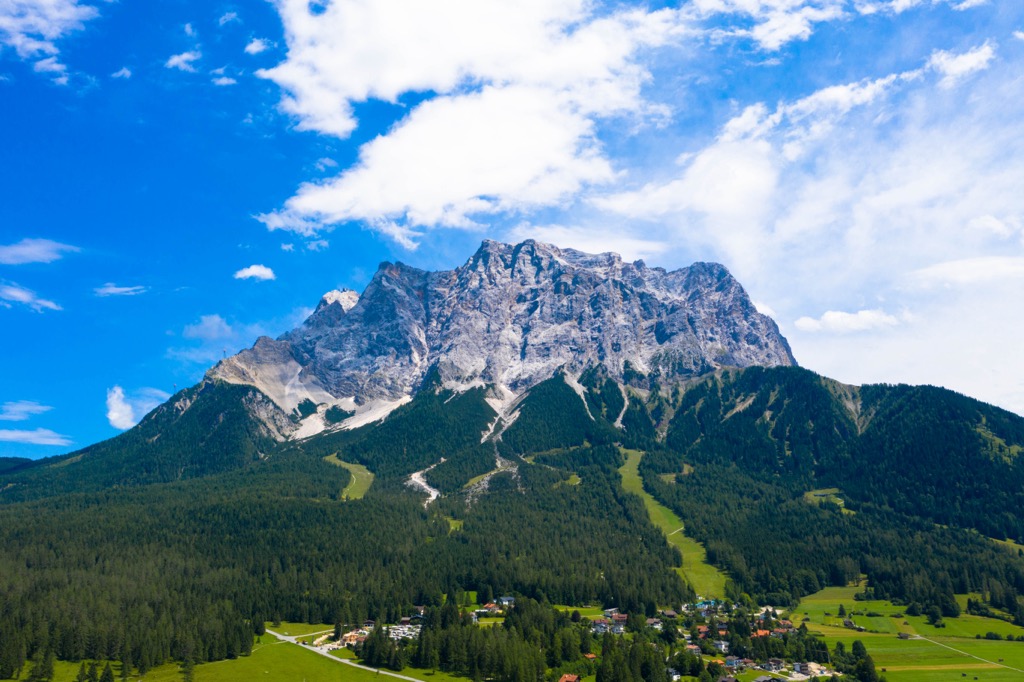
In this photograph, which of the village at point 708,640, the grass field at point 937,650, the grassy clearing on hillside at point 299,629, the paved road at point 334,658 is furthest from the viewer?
the grassy clearing on hillside at point 299,629

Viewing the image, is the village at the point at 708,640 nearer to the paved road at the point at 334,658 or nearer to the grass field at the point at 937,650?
the paved road at the point at 334,658

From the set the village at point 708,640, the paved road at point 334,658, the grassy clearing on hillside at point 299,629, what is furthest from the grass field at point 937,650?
the grassy clearing on hillside at point 299,629

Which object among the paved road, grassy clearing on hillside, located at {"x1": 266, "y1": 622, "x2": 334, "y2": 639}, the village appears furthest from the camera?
grassy clearing on hillside, located at {"x1": 266, "y1": 622, "x2": 334, "y2": 639}

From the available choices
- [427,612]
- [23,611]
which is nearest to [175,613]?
[23,611]

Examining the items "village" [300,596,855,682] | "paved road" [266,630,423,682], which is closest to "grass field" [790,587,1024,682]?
"village" [300,596,855,682]

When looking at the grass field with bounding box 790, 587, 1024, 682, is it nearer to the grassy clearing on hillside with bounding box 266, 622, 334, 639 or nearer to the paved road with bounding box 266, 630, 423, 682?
the paved road with bounding box 266, 630, 423, 682

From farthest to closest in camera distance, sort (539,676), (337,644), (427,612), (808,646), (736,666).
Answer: (427,612)
(337,644)
(808,646)
(736,666)
(539,676)

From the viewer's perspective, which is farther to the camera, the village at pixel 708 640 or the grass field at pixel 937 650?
the grass field at pixel 937 650

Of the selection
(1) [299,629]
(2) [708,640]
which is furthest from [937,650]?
→ (1) [299,629]

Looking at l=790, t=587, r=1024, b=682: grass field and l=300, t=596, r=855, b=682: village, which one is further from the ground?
l=300, t=596, r=855, b=682: village

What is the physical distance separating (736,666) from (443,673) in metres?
59.8

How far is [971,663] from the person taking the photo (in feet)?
527

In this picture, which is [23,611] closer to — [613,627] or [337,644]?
[337,644]

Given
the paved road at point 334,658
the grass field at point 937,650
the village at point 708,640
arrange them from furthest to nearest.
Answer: the grass field at point 937,650 → the paved road at point 334,658 → the village at point 708,640
